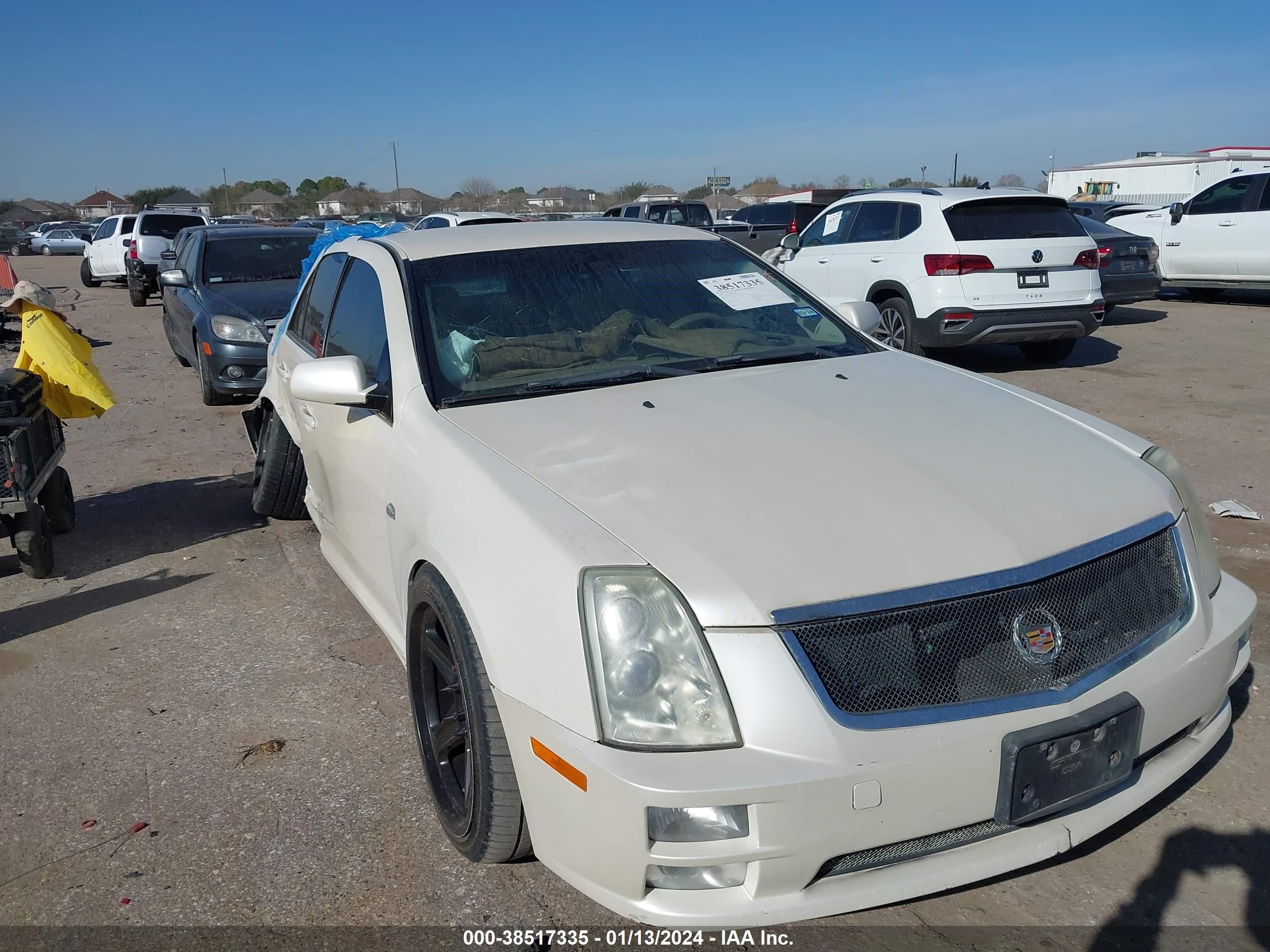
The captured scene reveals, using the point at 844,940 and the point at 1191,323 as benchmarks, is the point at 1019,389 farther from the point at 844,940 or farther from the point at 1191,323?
the point at 1191,323

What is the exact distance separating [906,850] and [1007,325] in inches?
300

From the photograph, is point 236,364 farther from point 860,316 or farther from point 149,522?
point 860,316

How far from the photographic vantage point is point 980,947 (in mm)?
2367

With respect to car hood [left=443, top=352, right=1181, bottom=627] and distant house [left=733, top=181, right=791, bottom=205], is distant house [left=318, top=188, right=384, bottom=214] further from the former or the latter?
car hood [left=443, top=352, right=1181, bottom=627]

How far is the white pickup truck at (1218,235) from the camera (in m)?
13.1

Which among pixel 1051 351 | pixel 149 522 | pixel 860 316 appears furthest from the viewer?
pixel 1051 351

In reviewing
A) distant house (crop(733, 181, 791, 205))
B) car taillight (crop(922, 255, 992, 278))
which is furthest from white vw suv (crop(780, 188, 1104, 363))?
distant house (crop(733, 181, 791, 205))

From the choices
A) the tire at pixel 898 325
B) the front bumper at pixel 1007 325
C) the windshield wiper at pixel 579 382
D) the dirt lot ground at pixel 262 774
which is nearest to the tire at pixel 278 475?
the dirt lot ground at pixel 262 774

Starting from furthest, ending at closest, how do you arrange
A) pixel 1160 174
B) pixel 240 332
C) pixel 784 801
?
pixel 1160 174
pixel 240 332
pixel 784 801

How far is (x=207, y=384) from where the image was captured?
29.0 ft

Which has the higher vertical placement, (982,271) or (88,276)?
(88,276)

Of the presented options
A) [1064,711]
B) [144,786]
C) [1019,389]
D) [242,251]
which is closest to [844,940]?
[1064,711]

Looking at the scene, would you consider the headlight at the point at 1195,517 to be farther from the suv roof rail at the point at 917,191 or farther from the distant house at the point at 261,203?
the distant house at the point at 261,203

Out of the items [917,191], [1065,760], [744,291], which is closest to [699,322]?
[744,291]
